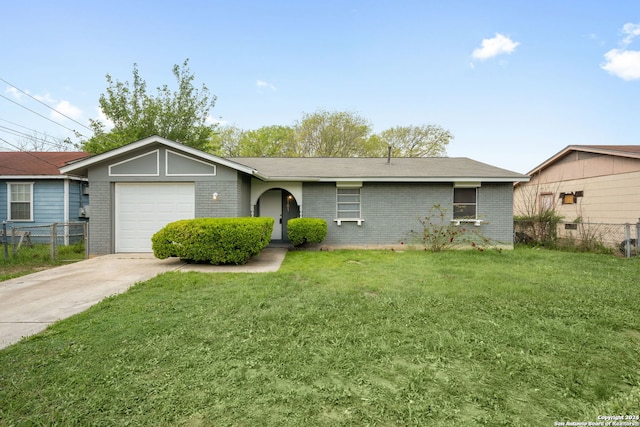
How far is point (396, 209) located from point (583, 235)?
22.6 feet

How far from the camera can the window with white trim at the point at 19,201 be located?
1225 cm

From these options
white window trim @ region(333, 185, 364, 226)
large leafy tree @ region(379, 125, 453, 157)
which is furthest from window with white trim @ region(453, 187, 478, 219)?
large leafy tree @ region(379, 125, 453, 157)

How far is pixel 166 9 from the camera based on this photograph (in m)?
12.0

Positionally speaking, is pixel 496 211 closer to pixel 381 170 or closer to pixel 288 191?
pixel 381 170

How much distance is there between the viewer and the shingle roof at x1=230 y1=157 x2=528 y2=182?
10102 millimetres

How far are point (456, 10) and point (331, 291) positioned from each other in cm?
1276

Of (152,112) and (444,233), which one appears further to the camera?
(152,112)

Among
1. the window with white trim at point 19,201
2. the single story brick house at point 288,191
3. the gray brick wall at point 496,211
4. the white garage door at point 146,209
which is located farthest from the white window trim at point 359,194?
the window with white trim at point 19,201

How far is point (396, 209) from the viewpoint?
10.6m

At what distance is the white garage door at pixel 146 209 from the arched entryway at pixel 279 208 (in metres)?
3.57

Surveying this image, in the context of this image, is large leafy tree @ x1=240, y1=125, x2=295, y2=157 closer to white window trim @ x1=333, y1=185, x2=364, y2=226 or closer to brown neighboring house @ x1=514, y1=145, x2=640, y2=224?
white window trim @ x1=333, y1=185, x2=364, y2=226

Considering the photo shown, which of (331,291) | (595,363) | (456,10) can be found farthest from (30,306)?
(456,10)

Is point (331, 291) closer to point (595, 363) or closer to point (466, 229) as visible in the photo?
point (595, 363)

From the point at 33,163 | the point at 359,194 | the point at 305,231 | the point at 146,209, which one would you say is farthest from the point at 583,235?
the point at 33,163
